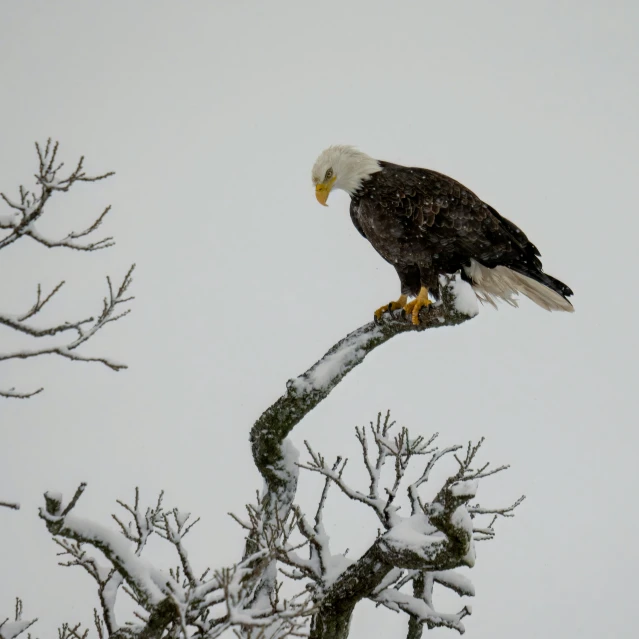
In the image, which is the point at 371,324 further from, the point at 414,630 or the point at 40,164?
the point at 40,164

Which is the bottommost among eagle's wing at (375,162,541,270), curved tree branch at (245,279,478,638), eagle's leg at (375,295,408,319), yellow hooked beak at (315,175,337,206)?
curved tree branch at (245,279,478,638)

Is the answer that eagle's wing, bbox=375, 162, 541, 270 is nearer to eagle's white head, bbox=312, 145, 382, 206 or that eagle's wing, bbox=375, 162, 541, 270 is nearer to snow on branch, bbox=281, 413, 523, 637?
eagle's white head, bbox=312, 145, 382, 206

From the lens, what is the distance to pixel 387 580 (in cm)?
417

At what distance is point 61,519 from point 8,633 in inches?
24.6

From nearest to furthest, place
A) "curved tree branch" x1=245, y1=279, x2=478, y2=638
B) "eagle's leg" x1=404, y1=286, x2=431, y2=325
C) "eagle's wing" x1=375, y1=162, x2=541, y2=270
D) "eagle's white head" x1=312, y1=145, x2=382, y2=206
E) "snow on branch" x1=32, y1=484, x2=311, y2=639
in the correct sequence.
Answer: "snow on branch" x1=32, y1=484, x2=311, y2=639 → "curved tree branch" x1=245, y1=279, x2=478, y2=638 → "eagle's leg" x1=404, y1=286, x2=431, y2=325 → "eagle's wing" x1=375, y1=162, x2=541, y2=270 → "eagle's white head" x1=312, y1=145, x2=382, y2=206

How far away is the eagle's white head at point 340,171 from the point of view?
5.63 metres

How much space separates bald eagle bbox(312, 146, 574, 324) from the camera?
5293mm

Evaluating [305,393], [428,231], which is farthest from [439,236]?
[305,393]

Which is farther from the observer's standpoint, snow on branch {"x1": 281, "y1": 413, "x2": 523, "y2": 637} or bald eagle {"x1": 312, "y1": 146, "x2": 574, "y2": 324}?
bald eagle {"x1": 312, "y1": 146, "x2": 574, "y2": 324}

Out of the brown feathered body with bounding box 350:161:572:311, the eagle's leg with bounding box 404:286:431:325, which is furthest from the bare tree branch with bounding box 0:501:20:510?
the brown feathered body with bounding box 350:161:572:311

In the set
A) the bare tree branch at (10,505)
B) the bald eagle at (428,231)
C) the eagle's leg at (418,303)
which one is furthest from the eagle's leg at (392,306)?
the bare tree branch at (10,505)

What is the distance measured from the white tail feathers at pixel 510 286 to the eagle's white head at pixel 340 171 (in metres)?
1.16

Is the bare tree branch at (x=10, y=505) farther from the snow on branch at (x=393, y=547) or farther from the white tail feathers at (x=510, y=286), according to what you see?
the white tail feathers at (x=510, y=286)

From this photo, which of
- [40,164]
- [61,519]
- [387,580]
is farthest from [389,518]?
[40,164]
